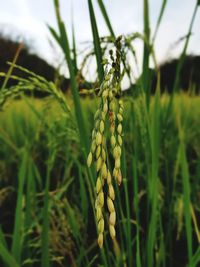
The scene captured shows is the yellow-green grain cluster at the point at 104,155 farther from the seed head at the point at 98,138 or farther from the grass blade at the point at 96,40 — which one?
the grass blade at the point at 96,40

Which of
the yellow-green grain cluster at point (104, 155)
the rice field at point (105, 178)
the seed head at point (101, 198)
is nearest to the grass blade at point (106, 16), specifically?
the rice field at point (105, 178)

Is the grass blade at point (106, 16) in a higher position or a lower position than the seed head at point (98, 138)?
higher

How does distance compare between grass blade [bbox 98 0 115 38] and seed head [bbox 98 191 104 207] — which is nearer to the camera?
seed head [bbox 98 191 104 207]

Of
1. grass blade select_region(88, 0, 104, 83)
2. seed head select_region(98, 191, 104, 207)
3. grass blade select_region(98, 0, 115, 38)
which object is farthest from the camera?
grass blade select_region(98, 0, 115, 38)

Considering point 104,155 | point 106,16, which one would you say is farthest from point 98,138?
point 106,16

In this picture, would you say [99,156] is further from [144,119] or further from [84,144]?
[144,119]

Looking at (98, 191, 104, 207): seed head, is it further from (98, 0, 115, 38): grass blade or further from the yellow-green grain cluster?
(98, 0, 115, 38): grass blade

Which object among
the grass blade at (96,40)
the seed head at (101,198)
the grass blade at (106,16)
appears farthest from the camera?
the grass blade at (106,16)

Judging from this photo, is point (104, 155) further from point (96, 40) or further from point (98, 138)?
point (96, 40)

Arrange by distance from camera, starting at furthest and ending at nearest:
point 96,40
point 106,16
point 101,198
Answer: point 106,16, point 96,40, point 101,198

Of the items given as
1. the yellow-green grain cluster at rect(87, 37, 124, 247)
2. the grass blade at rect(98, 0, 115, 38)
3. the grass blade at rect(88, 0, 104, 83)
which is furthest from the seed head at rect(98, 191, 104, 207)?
the grass blade at rect(98, 0, 115, 38)

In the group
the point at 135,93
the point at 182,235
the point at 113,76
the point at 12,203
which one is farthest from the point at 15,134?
the point at 113,76
